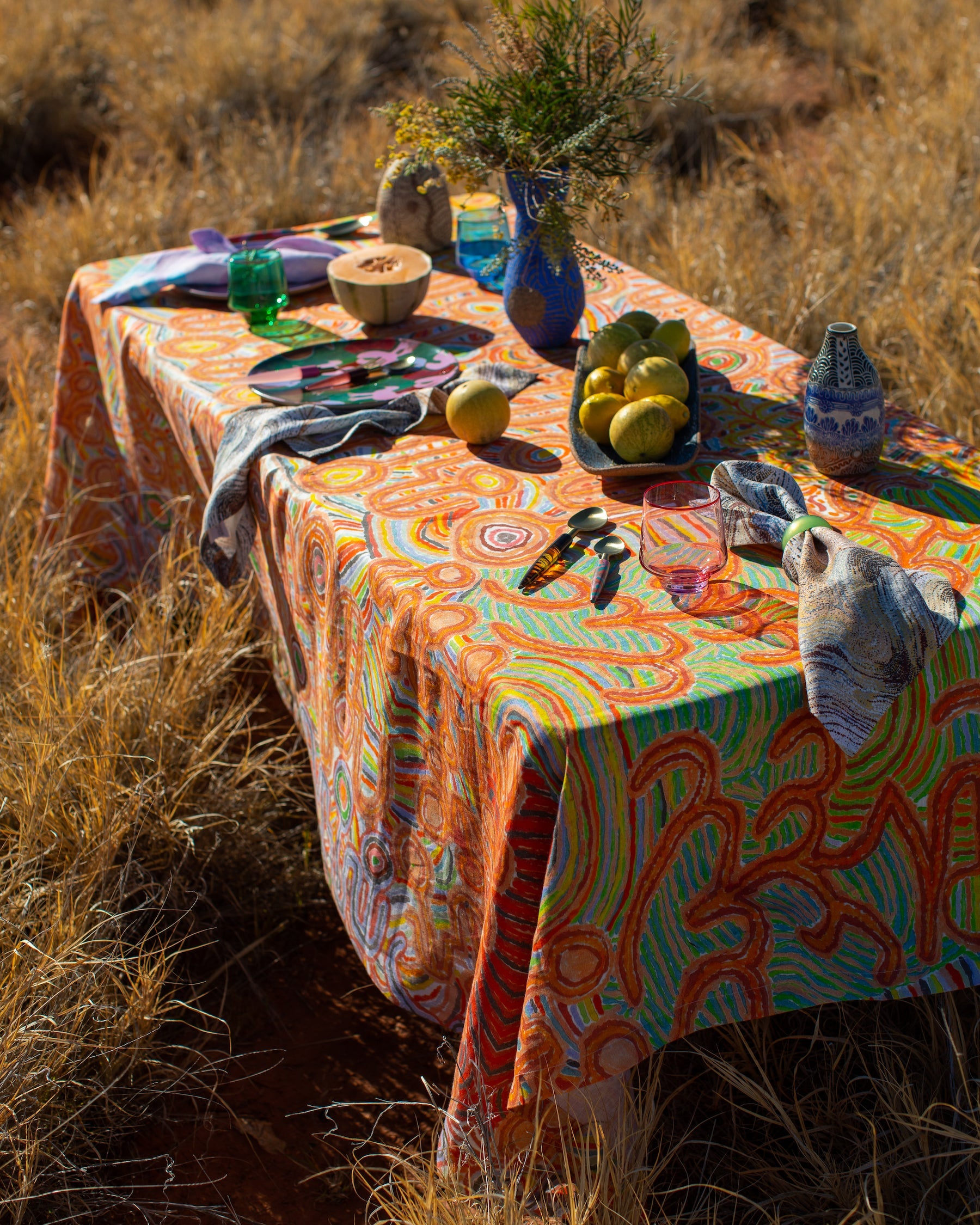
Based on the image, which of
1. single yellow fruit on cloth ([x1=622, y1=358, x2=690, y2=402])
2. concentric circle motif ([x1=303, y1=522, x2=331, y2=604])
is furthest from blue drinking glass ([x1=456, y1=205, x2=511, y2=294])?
concentric circle motif ([x1=303, y1=522, x2=331, y2=604])

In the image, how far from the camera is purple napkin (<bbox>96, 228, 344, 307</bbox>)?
8.43 ft

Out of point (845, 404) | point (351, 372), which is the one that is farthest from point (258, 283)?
point (845, 404)

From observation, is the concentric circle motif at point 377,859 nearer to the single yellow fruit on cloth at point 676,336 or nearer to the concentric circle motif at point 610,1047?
the concentric circle motif at point 610,1047

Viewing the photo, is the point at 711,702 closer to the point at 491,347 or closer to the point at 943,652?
the point at 943,652

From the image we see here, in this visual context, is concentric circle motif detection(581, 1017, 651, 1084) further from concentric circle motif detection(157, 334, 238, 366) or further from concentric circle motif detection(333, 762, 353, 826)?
concentric circle motif detection(157, 334, 238, 366)

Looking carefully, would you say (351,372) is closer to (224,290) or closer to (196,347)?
(196,347)

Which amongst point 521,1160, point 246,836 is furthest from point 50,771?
point 521,1160

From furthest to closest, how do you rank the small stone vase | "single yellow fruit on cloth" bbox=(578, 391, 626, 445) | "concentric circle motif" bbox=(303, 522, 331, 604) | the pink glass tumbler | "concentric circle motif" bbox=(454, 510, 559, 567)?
the small stone vase → "single yellow fruit on cloth" bbox=(578, 391, 626, 445) → "concentric circle motif" bbox=(303, 522, 331, 604) → "concentric circle motif" bbox=(454, 510, 559, 567) → the pink glass tumbler

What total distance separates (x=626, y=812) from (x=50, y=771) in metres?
1.19

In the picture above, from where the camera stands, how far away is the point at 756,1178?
63.7 inches

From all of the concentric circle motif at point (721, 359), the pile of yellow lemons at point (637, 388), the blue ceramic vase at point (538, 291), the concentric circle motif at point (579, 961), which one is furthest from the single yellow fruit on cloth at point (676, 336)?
the concentric circle motif at point (579, 961)

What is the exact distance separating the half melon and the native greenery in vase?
0.34 metres

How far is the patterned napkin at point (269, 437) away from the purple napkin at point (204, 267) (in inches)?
29.1

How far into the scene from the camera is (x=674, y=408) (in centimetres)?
176
